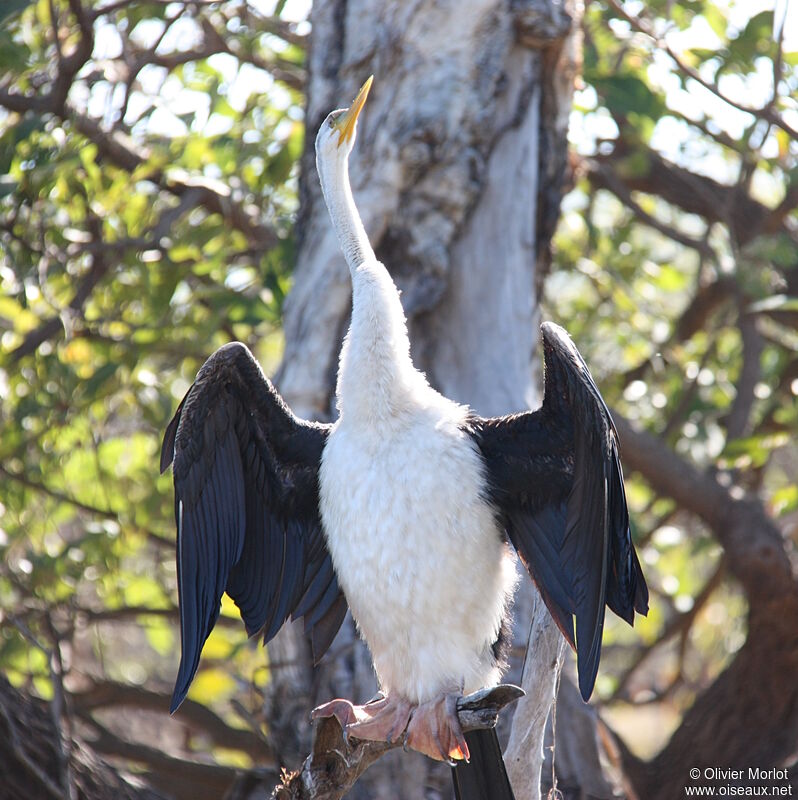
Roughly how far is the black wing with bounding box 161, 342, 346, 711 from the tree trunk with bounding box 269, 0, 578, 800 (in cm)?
66

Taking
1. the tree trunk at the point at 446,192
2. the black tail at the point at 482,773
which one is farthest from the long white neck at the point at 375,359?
the tree trunk at the point at 446,192

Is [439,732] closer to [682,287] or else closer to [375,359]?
[375,359]

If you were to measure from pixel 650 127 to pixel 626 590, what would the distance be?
261cm

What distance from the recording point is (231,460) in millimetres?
2992

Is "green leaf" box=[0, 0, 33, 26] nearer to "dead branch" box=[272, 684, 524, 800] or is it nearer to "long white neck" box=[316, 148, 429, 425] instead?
"long white neck" box=[316, 148, 429, 425]

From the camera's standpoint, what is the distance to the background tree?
3.86m

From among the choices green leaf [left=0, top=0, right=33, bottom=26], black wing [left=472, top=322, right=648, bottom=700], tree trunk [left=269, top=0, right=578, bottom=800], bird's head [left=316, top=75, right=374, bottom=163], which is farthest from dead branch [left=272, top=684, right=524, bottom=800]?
green leaf [left=0, top=0, right=33, bottom=26]

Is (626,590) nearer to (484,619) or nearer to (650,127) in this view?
(484,619)

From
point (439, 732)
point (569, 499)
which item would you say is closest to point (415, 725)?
point (439, 732)

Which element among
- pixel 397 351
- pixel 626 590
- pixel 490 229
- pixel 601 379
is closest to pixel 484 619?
pixel 626 590

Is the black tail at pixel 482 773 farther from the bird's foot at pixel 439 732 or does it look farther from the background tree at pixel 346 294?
the background tree at pixel 346 294

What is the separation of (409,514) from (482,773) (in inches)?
23.8

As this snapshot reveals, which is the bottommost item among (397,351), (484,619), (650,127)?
(484,619)

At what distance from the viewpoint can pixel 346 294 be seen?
3.84 metres
